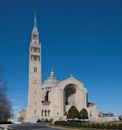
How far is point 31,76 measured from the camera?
133875 millimetres

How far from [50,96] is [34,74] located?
42.4 ft

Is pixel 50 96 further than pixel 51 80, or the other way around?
pixel 51 80

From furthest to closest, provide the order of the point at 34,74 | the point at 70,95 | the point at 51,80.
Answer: the point at 51,80, the point at 70,95, the point at 34,74

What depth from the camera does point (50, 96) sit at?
462 ft

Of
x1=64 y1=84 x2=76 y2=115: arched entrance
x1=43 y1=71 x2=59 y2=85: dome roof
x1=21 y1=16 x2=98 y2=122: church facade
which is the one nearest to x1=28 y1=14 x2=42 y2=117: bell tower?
x1=21 y1=16 x2=98 y2=122: church facade

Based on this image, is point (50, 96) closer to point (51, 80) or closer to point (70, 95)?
point (70, 95)

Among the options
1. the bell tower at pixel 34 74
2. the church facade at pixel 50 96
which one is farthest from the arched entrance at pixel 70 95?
the bell tower at pixel 34 74

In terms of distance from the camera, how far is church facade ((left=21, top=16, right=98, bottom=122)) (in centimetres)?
12950

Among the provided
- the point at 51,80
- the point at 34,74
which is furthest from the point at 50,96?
the point at 51,80

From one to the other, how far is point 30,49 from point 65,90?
22.6 m

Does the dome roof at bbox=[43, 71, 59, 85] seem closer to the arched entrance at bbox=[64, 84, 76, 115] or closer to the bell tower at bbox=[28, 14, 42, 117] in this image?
the arched entrance at bbox=[64, 84, 76, 115]

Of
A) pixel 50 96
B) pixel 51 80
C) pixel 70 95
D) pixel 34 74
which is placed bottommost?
pixel 50 96

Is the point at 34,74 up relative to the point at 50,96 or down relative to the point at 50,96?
up

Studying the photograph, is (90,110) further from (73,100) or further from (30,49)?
(30,49)
